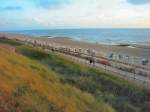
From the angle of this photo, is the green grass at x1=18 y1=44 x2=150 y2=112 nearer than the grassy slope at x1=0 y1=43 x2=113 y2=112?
No

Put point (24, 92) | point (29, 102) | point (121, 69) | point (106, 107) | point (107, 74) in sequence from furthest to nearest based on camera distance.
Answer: point (121, 69) → point (107, 74) → point (106, 107) → point (24, 92) → point (29, 102)

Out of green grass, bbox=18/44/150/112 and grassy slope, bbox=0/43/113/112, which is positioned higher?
grassy slope, bbox=0/43/113/112

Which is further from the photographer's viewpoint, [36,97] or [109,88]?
[109,88]

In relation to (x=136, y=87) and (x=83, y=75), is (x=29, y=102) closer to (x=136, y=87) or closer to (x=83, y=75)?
(x=136, y=87)

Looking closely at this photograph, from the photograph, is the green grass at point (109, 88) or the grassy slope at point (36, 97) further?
the green grass at point (109, 88)

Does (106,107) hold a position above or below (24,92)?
below

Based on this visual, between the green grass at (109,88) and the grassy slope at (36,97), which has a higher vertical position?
the grassy slope at (36,97)

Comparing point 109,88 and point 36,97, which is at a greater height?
point 36,97

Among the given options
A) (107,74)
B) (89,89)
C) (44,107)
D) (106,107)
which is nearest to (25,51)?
(107,74)
